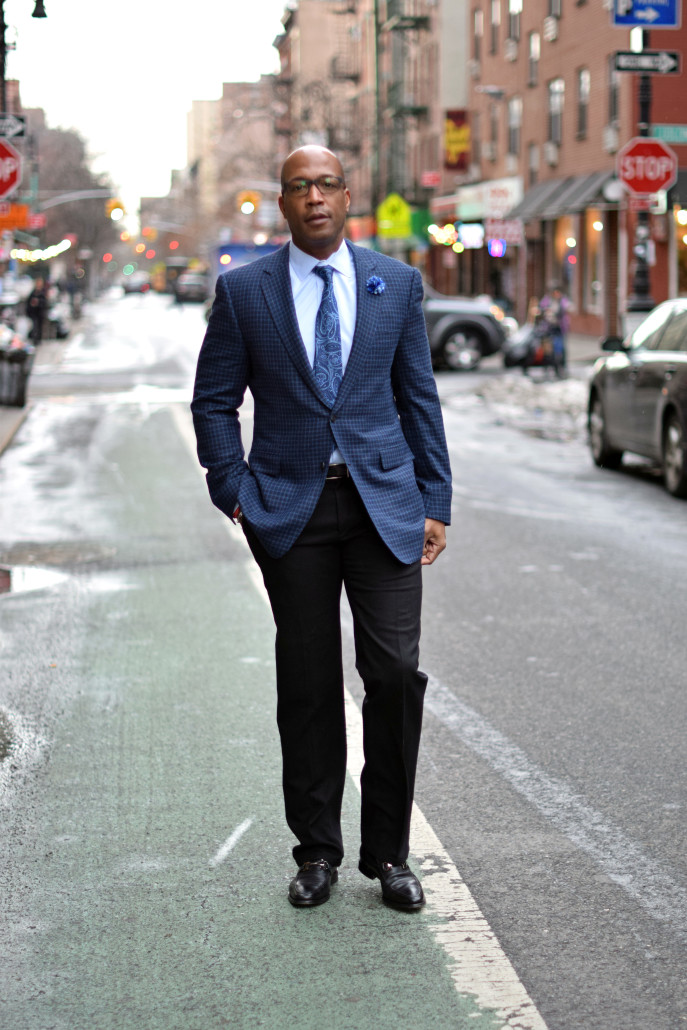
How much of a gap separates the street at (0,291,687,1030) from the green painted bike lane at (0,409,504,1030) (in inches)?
0.4

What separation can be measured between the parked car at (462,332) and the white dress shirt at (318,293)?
1057 inches

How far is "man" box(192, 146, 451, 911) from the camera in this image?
156 inches

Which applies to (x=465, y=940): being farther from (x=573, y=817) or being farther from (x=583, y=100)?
(x=583, y=100)

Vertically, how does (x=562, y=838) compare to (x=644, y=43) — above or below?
below

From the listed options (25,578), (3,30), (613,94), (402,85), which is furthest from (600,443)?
(402,85)

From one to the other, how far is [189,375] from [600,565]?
72.3 ft

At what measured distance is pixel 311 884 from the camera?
4094 mm

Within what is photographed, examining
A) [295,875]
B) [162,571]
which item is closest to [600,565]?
[162,571]

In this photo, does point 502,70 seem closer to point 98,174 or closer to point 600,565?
point 600,565

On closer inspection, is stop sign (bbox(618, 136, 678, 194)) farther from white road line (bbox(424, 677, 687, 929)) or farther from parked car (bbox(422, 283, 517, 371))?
white road line (bbox(424, 677, 687, 929))

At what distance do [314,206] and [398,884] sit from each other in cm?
176

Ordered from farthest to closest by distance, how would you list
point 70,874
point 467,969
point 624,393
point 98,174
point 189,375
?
point 98,174, point 189,375, point 624,393, point 70,874, point 467,969

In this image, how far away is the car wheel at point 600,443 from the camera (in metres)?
15.1

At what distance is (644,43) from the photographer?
1958 centimetres
